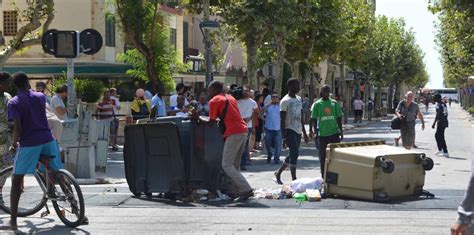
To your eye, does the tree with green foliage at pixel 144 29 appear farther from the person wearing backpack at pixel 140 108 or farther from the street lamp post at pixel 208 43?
the person wearing backpack at pixel 140 108

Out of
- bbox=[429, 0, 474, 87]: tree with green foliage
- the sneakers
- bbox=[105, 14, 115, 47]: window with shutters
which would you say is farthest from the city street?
bbox=[105, 14, 115, 47]: window with shutters

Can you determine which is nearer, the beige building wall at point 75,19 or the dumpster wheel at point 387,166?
the dumpster wheel at point 387,166

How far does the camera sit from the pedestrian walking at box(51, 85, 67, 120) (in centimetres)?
1648

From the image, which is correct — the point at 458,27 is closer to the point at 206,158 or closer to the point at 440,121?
the point at 440,121

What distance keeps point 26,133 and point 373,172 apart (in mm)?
4705

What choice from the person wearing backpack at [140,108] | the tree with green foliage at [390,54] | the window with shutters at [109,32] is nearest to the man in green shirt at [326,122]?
the person wearing backpack at [140,108]

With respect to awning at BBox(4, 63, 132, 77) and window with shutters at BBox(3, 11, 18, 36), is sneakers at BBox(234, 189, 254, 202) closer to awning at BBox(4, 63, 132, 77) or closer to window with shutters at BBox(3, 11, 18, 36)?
awning at BBox(4, 63, 132, 77)

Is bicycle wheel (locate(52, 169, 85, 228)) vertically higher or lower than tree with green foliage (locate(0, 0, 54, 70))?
lower

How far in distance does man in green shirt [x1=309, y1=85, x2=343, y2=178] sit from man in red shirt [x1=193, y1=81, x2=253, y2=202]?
2.15m

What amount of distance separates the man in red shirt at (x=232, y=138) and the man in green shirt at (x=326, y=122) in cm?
215

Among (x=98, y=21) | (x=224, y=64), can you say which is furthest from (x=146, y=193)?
(x=224, y=64)

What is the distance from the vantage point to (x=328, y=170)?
12312mm

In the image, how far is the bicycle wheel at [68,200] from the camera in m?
9.83

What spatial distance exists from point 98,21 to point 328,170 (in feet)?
93.8
